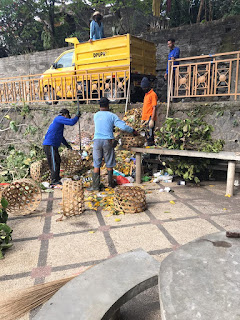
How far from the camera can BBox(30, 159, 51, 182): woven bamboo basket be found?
5430mm

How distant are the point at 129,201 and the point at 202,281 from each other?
257 centimetres

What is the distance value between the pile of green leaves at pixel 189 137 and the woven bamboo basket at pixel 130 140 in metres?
0.50

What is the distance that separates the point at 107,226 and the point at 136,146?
2107 millimetres

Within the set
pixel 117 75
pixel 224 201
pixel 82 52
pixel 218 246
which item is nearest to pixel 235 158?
pixel 224 201

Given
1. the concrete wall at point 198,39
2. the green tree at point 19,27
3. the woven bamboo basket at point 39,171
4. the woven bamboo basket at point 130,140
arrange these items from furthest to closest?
the green tree at point 19,27 → the concrete wall at point 198,39 → the woven bamboo basket at point 39,171 → the woven bamboo basket at point 130,140

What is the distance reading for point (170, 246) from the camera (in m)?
2.93

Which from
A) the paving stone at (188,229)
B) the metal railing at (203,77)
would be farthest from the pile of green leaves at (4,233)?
the metal railing at (203,77)

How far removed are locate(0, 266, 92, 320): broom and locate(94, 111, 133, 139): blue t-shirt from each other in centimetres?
294

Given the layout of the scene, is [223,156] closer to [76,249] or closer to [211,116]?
[211,116]

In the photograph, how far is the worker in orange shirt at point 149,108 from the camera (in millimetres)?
5583

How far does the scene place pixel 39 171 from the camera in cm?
543

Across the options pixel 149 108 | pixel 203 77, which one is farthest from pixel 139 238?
pixel 203 77

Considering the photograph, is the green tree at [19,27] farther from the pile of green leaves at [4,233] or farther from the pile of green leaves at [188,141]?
the pile of green leaves at [4,233]

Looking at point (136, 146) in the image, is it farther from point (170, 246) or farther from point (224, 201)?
point (170, 246)
